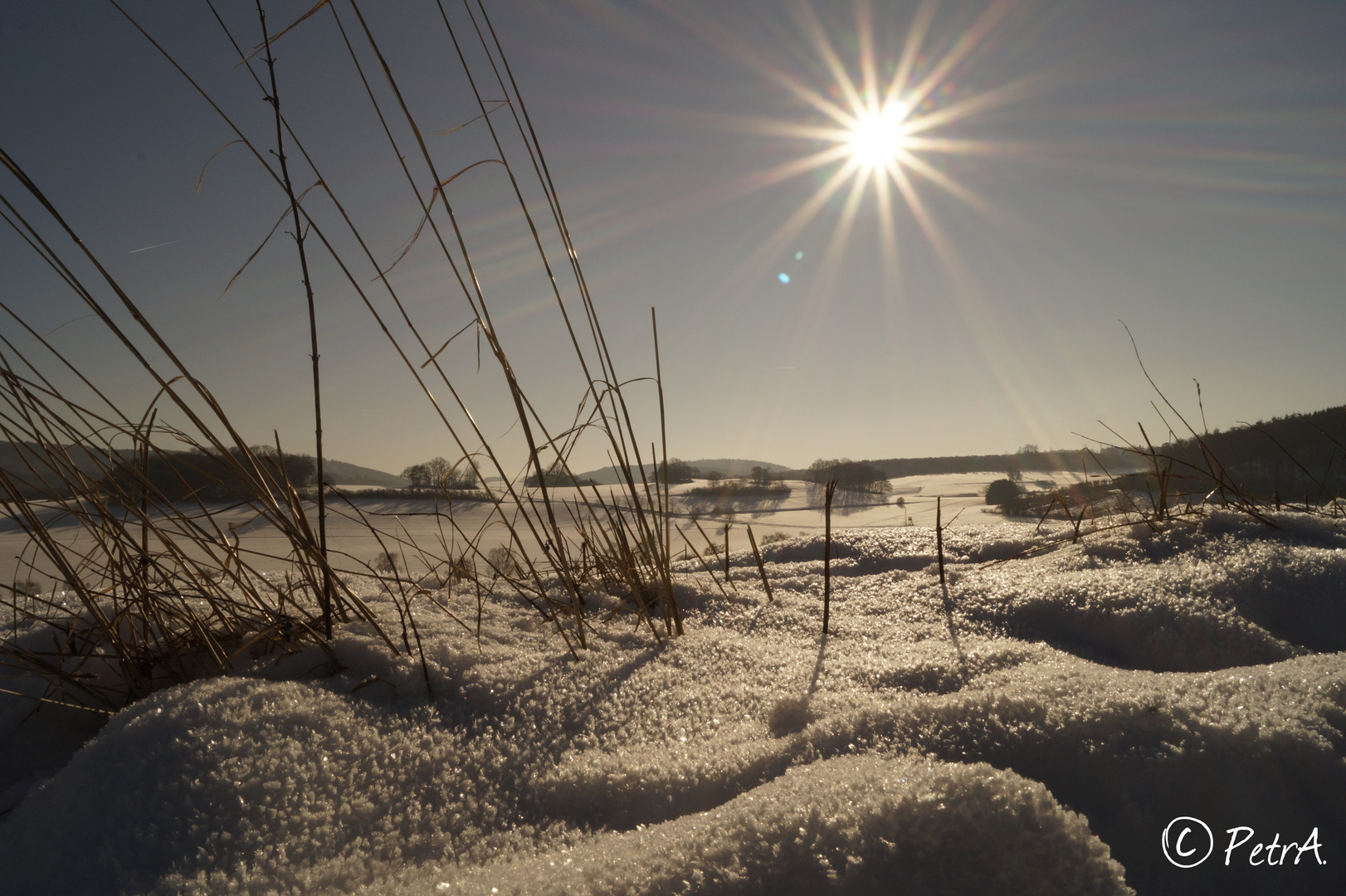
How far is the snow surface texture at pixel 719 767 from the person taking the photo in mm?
396

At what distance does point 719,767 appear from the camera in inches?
21.4

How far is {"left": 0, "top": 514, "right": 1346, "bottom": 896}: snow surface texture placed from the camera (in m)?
0.40

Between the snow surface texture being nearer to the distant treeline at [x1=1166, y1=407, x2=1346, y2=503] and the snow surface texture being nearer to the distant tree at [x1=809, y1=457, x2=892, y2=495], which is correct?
the distant treeline at [x1=1166, y1=407, x2=1346, y2=503]

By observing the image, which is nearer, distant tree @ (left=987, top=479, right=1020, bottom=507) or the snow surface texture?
the snow surface texture

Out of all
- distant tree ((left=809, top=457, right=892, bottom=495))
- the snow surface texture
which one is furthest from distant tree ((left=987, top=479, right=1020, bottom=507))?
the snow surface texture

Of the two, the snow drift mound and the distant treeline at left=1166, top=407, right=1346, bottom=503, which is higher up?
the distant treeline at left=1166, top=407, right=1346, bottom=503

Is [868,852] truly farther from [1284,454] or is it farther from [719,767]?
[1284,454]

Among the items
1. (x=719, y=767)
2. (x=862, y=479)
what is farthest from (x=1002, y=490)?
(x=719, y=767)

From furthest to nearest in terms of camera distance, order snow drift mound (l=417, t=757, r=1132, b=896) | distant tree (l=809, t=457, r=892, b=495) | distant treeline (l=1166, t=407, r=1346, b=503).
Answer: distant tree (l=809, t=457, r=892, b=495) < distant treeline (l=1166, t=407, r=1346, b=503) < snow drift mound (l=417, t=757, r=1132, b=896)

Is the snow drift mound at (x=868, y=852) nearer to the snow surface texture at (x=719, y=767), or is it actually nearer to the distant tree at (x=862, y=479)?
the snow surface texture at (x=719, y=767)

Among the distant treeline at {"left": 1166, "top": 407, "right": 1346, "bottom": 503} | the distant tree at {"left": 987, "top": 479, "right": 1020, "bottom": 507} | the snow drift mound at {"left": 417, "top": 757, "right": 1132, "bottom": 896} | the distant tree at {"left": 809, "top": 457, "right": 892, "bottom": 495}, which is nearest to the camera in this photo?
the snow drift mound at {"left": 417, "top": 757, "right": 1132, "bottom": 896}

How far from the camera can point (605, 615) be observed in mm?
1054

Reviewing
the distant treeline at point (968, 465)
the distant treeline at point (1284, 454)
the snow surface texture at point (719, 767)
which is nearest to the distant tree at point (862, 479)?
the distant treeline at point (968, 465)

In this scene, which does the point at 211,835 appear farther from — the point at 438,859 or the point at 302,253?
the point at 302,253
